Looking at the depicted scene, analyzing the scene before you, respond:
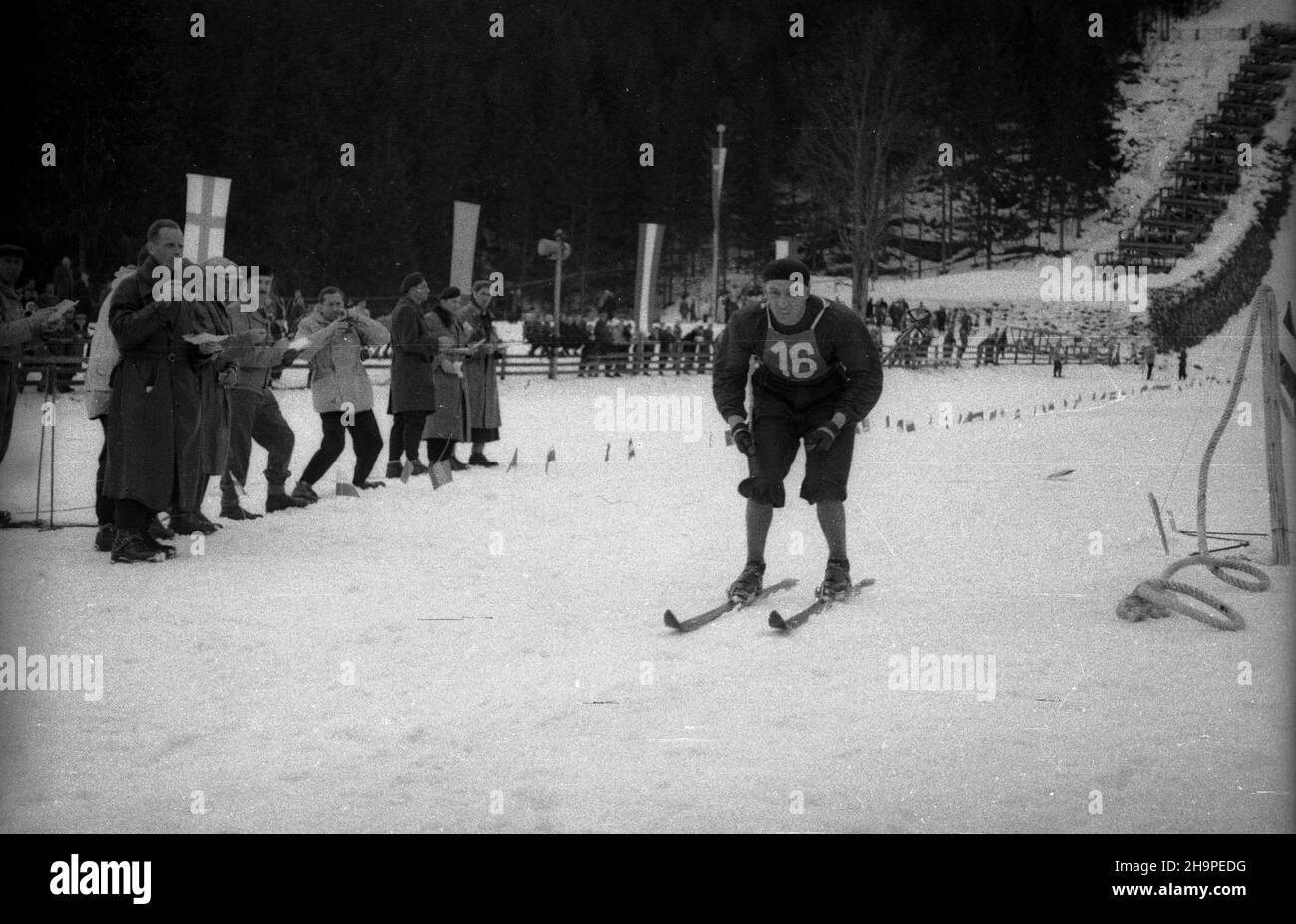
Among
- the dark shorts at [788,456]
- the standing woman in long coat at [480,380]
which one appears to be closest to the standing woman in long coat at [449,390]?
the standing woman in long coat at [480,380]

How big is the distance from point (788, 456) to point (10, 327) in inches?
186

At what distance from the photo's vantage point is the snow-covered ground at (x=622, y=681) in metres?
3.69

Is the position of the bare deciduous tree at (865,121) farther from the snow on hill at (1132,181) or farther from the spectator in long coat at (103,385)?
the spectator in long coat at (103,385)

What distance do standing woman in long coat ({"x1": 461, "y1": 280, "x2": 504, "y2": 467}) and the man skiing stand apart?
5.20 m

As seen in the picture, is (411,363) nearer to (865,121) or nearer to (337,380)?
(337,380)

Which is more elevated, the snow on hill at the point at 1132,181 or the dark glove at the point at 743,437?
the snow on hill at the point at 1132,181

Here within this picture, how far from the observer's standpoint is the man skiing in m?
6.24

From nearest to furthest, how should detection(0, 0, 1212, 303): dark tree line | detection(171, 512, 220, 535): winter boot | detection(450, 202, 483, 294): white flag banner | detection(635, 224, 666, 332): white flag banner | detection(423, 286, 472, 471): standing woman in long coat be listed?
detection(171, 512, 220, 535): winter boot
detection(423, 286, 472, 471): standing woman in long coat
detection(450, 202, 483, 294): white flag banner
detection(635, 224, 666, 332): white flag banner
detection(0, 0, 1212, 303): dark tree line

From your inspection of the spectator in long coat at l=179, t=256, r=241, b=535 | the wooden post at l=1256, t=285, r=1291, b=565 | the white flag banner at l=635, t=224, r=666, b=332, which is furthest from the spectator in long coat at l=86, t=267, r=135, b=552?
the white flag banner at l=635, t=224, r=666, b=332

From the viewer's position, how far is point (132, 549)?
6789 mm

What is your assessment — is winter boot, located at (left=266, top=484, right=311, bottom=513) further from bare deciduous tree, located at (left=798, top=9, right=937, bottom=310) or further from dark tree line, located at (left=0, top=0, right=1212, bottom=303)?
bare deciduous tree, located at (left=798, top=9, right=937, bottom=310)

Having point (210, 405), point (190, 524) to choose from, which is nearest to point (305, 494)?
point (190, 524)

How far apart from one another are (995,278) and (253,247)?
30776mm

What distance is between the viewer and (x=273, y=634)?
18.1 ft
